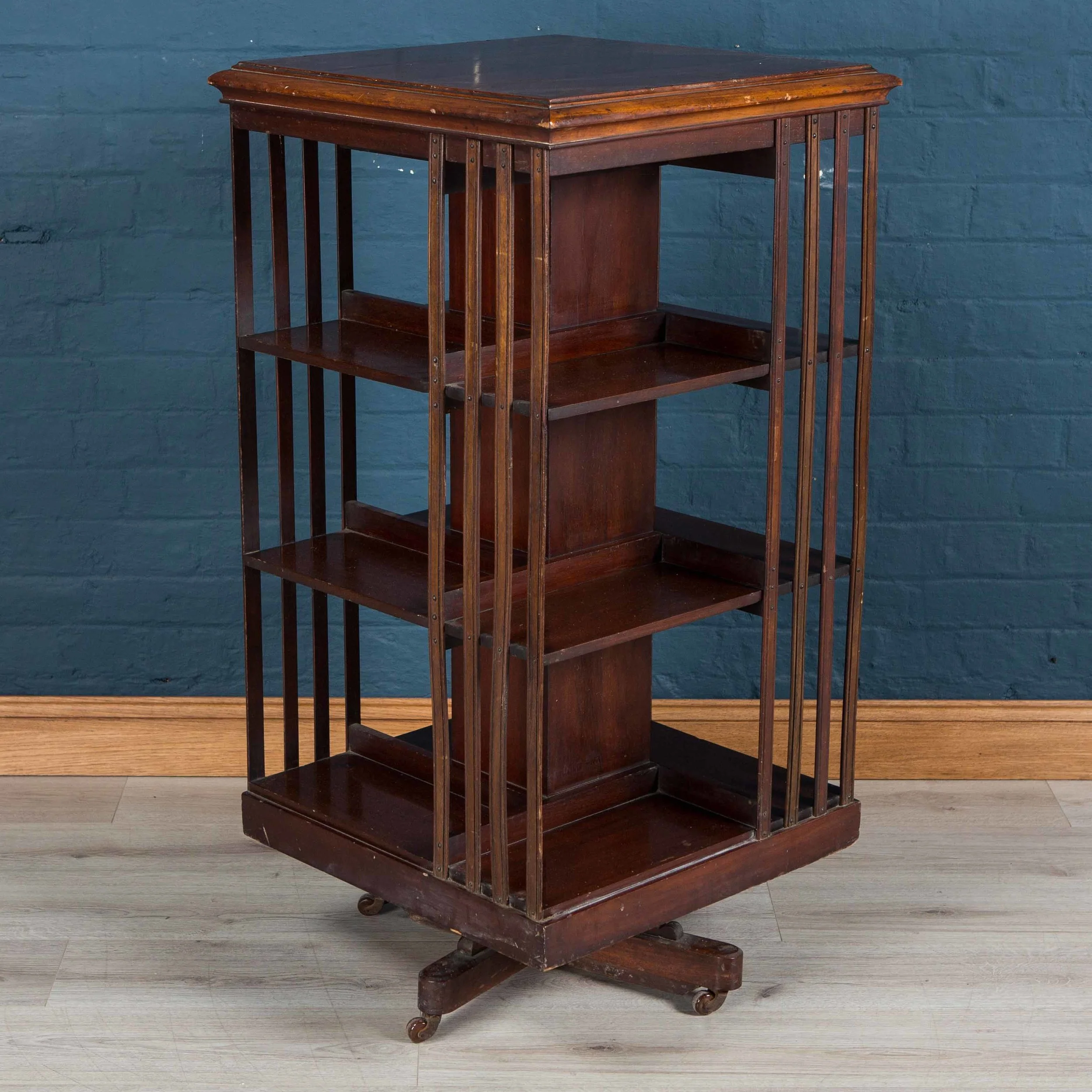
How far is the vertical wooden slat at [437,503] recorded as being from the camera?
84.2 inches

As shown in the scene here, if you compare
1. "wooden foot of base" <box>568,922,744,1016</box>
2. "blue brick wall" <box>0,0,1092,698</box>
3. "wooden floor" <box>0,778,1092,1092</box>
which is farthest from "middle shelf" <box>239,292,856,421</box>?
"wooden floor" <box>0,778,1092,1092</box>

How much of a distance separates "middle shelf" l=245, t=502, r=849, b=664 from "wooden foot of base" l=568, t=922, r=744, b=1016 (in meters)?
0.47

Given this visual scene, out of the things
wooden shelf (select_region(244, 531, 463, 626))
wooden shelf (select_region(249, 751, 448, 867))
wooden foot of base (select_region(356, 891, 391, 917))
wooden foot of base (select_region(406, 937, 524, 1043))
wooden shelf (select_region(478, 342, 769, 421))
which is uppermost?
wooden shelf (select_region(478, 342, 769, 421))

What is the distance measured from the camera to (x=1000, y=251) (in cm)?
304

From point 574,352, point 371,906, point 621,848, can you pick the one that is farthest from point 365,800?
point 574,352

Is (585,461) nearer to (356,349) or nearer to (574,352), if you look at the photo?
(574,352)

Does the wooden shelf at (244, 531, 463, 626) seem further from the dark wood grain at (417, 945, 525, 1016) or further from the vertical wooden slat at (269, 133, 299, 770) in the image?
the dark wood grain at (417, 945, 525, 1016)

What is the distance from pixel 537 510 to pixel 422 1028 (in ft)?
2.62

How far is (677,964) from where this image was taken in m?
2.52

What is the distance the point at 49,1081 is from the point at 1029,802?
5.85ft

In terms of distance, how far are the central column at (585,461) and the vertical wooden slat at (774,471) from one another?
0.21 meters

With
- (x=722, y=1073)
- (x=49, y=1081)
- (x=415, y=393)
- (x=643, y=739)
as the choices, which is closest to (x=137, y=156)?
(x=415, y=393)

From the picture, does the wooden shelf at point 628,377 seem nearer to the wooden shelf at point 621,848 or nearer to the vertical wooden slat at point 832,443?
the vertical wooden slat at point 832,443

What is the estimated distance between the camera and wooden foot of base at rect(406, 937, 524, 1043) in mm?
2447
